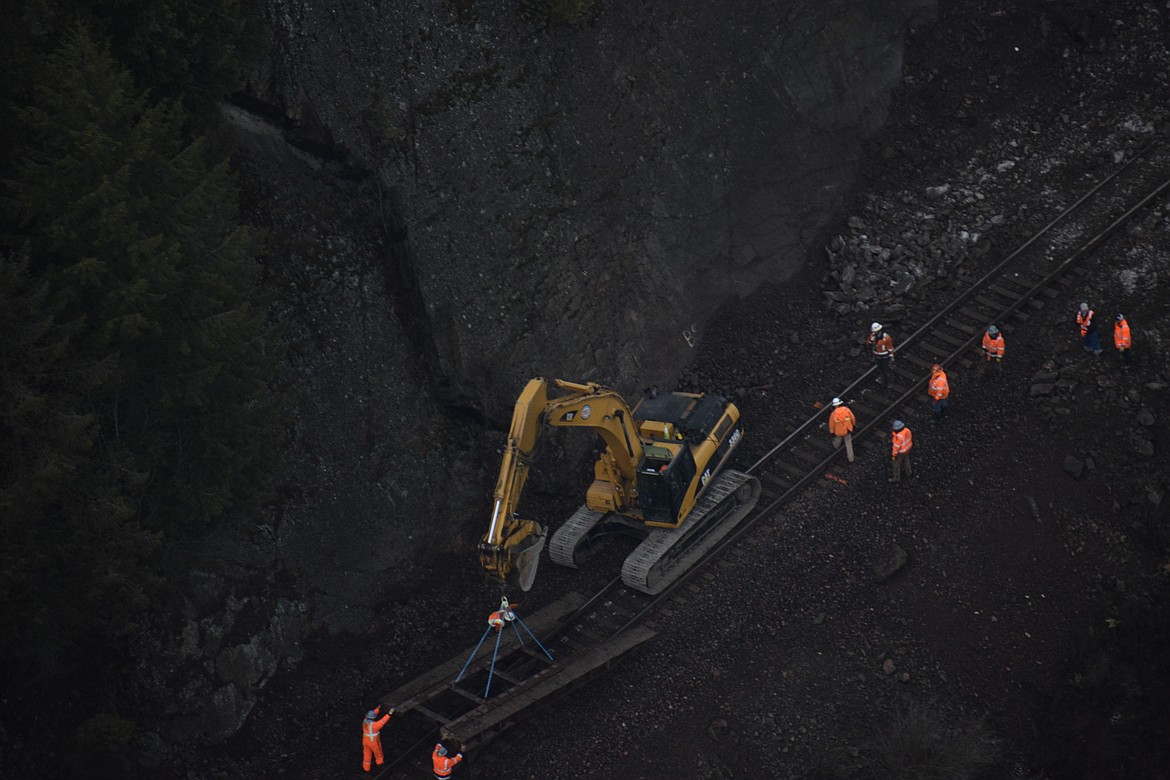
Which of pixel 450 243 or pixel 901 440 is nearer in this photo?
pixel 901 440

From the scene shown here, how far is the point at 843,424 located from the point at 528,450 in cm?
651

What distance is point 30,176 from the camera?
1521cm

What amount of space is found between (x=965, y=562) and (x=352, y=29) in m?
13.8

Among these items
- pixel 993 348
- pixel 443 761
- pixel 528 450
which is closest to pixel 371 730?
pixel 443 761

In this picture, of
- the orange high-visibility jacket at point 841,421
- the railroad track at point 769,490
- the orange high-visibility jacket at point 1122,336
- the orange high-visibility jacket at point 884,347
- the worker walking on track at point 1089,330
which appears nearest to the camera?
the railroad track at point 769,490

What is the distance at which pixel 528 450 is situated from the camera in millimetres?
17328

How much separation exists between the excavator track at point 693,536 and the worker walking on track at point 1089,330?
21.7ft

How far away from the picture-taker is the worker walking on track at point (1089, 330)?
21047mm

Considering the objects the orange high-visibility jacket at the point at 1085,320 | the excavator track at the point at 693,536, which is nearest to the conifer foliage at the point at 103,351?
the excavator track at the point at 693,536

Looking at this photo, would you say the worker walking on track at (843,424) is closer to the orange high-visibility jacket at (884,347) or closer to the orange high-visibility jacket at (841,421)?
the orange high-visibility jacket at (841,421)

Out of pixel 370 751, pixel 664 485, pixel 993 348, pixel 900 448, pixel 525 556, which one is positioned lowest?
pixel 993 348

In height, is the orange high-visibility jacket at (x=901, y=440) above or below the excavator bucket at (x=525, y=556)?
below

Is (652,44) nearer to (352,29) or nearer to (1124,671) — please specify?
(352,29)

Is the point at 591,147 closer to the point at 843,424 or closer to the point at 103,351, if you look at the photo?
the point at 843,424
